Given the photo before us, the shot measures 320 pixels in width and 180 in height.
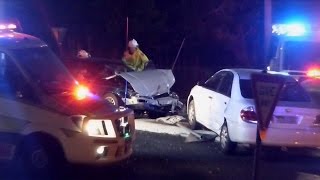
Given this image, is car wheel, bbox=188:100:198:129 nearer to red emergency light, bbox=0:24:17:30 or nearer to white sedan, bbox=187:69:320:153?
white sedan, bbox=187:69:320:153

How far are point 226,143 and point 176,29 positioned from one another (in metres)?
12.7

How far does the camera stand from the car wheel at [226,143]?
10.4 metres

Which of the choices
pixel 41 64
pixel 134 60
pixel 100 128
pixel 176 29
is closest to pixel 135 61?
pixel 134 60

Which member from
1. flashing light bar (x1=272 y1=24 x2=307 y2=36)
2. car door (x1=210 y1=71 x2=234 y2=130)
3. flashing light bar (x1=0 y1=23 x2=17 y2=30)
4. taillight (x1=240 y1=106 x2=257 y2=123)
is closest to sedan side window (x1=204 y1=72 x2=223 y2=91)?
car door (x1=210 y1=71 x2=234 y2=130)

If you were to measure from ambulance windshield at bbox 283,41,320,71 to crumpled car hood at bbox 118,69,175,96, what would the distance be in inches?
111

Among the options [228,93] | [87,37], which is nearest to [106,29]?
[87,37]

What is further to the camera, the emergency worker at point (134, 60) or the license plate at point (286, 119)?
the emergency worker at point (134, 60)

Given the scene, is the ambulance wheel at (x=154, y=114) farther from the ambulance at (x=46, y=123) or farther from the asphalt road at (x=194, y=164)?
the ambulance at (x=46, y=123)

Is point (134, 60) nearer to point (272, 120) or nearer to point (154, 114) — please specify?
point (154, 114)

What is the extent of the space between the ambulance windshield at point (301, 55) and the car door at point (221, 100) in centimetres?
345

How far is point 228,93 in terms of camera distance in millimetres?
10852

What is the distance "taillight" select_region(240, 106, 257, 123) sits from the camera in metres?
9.97

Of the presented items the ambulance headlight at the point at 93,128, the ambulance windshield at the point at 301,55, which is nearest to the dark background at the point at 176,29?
the ambulance windshield at the point at 301,55

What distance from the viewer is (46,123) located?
7.75m
